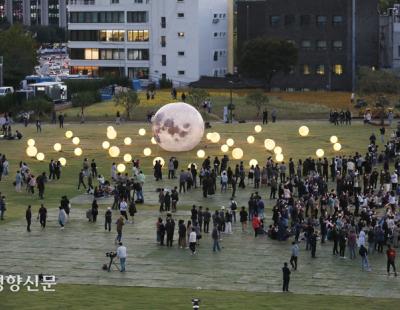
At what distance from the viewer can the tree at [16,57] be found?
133 meters

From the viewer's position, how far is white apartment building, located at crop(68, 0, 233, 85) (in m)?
137

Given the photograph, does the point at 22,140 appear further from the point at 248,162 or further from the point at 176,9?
the point at 176,9

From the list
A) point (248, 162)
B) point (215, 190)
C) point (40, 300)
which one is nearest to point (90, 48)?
point (248, 162)

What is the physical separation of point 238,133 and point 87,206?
28.9m

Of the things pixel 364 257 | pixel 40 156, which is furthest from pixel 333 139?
pixel 364 257

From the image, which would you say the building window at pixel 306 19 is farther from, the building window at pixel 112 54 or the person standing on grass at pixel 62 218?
the person standing on grass at pixel 62 218

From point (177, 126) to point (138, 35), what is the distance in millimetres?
81522

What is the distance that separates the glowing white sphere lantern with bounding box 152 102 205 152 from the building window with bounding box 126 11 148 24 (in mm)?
79655

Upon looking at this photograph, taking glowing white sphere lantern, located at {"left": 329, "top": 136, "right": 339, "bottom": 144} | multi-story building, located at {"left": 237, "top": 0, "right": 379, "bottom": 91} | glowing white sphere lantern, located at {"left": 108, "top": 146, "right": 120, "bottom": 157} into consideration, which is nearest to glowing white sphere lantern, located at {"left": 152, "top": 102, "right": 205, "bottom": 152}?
glowing white sphere lantern, located at {"left": 108, "top": 146, "right": 120, "bottom": 157}

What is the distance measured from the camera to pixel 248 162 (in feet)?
207

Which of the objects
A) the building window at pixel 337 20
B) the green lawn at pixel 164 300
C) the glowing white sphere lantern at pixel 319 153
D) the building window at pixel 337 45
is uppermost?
the building window at pixel 337 20

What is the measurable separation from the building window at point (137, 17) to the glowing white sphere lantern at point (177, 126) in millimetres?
79655

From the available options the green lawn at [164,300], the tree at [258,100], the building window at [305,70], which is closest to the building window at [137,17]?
the building window at [305,70]

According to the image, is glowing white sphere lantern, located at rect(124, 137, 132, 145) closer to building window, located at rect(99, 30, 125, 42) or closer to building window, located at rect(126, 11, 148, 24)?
building window, located at rect(126, 11, 148, 24)
